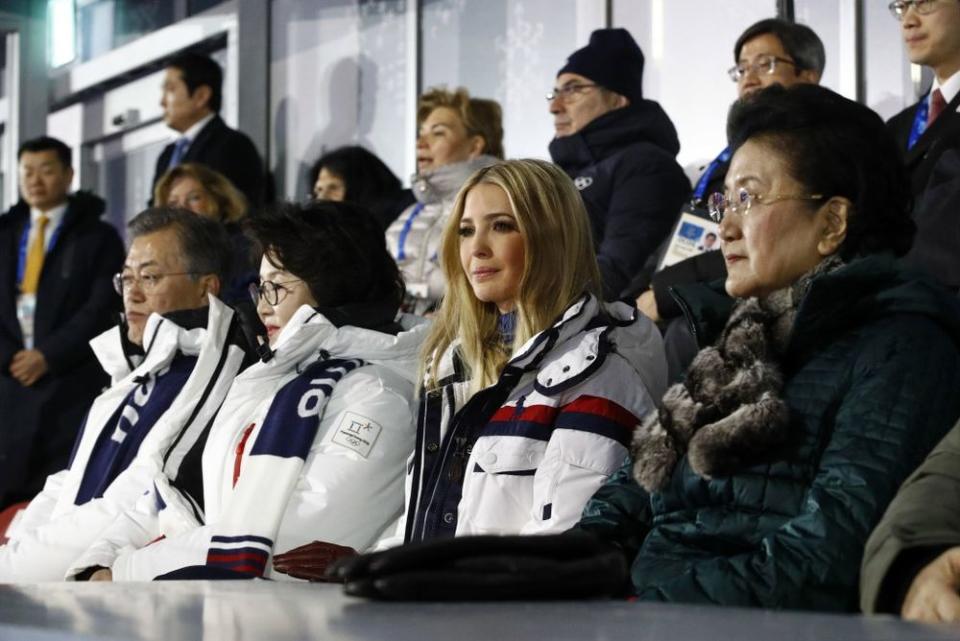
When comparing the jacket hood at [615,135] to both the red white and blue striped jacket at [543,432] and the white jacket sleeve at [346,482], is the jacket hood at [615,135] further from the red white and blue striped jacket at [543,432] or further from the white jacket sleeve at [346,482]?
the red white and blue striped jacket at [543,432]

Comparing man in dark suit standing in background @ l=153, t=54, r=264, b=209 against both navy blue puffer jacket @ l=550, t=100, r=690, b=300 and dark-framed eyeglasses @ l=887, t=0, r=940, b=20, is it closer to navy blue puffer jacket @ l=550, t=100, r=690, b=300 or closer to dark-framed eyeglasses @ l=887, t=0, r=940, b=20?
navy blue puffer jacket @ l=550, t=100, r=690, b=300

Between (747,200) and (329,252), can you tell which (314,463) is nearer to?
(329,252)

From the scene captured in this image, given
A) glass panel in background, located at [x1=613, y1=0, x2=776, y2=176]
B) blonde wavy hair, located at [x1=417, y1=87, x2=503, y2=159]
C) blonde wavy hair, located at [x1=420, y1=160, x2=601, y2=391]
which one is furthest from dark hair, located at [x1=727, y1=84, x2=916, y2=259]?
glass panel in background, located at [x1=613, y1=0, x2=776, y2=176]

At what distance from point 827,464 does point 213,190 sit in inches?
161

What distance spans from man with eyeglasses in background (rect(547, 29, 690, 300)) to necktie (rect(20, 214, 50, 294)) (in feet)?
10.1

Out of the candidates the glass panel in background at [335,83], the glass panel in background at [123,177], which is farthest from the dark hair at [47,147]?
the glass panel in background at [123,177]

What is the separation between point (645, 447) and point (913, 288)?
0.50 metres

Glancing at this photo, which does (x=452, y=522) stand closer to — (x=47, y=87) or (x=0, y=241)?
(x=0, y=241)

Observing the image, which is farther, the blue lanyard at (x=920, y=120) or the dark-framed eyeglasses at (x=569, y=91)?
the dark-framed eyeglasses at (x=569, y=91)

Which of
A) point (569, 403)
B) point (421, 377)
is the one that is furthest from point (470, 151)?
point (569, 403)

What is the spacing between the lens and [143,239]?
4676mm

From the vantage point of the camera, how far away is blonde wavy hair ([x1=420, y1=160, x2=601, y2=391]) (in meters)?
3.15

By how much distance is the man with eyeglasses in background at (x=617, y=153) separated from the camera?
438cm

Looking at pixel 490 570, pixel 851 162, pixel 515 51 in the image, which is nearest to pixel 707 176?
pixel 851 162
